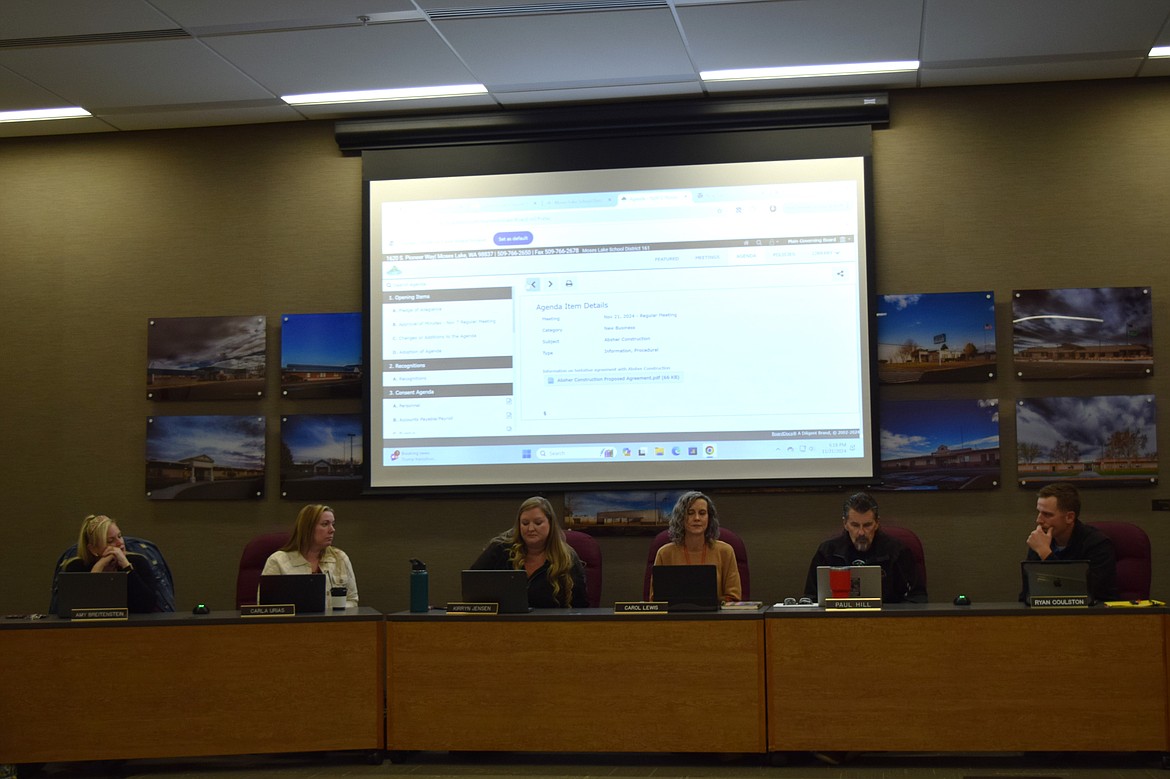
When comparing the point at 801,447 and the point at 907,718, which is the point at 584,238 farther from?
the point at 907,718

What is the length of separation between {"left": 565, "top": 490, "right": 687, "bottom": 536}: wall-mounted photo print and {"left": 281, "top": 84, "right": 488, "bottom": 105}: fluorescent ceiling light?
6.96 ft

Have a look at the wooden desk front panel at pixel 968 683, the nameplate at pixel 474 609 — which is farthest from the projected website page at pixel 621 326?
the wooden desk front panel at pixel 968 683

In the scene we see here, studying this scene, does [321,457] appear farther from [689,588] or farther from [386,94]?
[689,588]

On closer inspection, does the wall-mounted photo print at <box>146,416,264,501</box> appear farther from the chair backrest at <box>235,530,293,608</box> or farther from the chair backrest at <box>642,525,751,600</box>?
the chair backrest at <box>642,525,751,600</box>

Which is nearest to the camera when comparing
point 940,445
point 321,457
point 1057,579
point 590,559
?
point 1057,579

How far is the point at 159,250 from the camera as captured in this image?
20.8ft

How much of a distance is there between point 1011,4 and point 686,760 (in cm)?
337

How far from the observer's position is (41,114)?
6.07 m

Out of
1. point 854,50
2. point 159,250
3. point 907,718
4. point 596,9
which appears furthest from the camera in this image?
point 159,250

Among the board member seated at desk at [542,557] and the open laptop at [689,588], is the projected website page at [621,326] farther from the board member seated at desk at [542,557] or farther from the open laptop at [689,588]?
the open laptop at [689,588]

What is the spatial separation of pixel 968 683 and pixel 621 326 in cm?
249

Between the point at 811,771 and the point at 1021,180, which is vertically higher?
the point at 1021,180

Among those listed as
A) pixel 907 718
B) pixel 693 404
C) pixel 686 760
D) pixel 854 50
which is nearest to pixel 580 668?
pixel 686 760

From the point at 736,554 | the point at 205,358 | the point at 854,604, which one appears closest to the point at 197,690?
the point at 205,358
